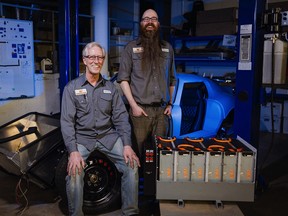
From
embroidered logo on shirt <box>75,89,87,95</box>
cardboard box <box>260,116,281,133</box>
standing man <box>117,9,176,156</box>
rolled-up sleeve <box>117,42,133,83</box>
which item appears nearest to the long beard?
standing man <box>117,9,176,156</box>

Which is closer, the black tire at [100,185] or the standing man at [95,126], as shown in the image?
the standing man at [95,126]

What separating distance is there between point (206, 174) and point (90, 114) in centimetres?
108

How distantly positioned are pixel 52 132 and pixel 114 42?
5.60m

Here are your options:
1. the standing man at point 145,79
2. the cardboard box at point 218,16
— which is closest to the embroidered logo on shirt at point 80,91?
the standing man at point 145,79

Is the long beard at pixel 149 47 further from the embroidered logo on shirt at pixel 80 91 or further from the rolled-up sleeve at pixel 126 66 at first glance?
the embroidered logo on shirt at pixel 80 91

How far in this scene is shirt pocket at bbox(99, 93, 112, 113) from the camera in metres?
2.82

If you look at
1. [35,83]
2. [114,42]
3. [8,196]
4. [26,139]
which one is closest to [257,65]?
[26,139]

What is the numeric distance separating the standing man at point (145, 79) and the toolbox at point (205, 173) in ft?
1.84

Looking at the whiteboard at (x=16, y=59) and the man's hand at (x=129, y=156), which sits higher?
the whiteboard at (x=16, y=59)

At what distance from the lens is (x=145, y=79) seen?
3072mm

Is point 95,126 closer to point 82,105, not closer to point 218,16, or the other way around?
point 82,105

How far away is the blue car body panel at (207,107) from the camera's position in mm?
3838

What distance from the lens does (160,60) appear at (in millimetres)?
3127

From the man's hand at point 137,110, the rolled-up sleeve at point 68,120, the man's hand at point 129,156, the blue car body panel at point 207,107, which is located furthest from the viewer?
the blue car body panel at point 207,107
